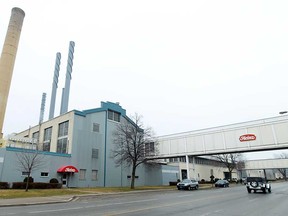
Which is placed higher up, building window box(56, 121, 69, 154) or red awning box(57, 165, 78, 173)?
building window box(56, 121, 69, 154)

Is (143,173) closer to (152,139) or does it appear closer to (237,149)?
(152,139)

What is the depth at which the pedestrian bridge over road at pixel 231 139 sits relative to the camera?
109 ft

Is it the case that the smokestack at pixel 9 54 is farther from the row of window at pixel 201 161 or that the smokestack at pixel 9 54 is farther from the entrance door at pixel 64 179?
the row of window at pixel 201 161

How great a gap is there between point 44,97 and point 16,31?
42527 mm

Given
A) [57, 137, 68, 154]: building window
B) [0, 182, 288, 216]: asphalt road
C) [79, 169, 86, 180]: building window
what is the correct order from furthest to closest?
[57, 137, 68, 154]: building window → [79, 169, 86, 180]: building window → [0, 182, 288, 216]: asphalt road

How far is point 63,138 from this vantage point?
40.3m

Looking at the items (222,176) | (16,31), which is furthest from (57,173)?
(222,176)

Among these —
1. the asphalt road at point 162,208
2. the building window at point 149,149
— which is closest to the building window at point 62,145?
the building window at point 149,149

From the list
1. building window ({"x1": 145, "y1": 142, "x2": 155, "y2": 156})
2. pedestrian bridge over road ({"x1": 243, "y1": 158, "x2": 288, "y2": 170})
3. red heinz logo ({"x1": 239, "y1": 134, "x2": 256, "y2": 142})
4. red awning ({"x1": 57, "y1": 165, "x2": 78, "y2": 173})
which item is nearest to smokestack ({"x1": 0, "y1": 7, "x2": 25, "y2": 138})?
red awning ({"x1": 57, "y1": 165, "x2": 78, "y2": 173})

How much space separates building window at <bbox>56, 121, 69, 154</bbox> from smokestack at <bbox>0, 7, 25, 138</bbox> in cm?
882

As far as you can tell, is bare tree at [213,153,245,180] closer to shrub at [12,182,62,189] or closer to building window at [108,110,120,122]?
building window at [108,110,120,122]

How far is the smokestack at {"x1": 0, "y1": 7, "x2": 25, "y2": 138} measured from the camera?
3900 centimetres

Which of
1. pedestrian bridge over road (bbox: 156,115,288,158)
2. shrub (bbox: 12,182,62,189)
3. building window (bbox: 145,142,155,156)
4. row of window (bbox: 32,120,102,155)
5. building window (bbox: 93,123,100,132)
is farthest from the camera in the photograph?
building window (bbox: 93,123,100,132)

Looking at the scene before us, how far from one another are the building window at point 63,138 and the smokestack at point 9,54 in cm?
882
